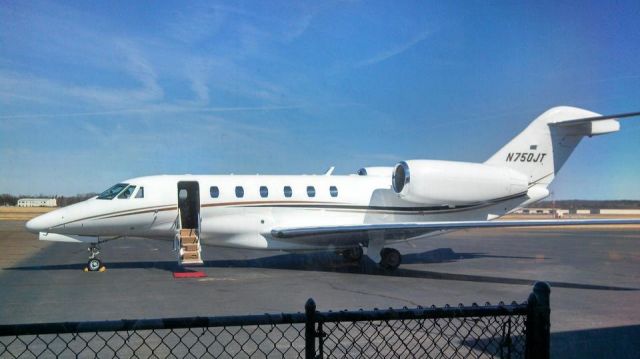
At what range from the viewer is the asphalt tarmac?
31.5ft

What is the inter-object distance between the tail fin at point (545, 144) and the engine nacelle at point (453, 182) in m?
0.56

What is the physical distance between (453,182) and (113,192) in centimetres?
1012

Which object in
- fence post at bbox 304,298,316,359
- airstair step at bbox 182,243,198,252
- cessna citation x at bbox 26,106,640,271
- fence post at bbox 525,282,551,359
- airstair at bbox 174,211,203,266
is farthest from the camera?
cessna citation x at bbox 26,106,640,271

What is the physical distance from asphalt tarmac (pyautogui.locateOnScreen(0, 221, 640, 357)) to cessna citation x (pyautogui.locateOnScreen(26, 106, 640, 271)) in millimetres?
961

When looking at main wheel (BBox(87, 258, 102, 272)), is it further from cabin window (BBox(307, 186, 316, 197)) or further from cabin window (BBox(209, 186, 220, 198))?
cabin window (BBox(307, 186, 316, 197))

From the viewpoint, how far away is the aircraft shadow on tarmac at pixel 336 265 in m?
14.9

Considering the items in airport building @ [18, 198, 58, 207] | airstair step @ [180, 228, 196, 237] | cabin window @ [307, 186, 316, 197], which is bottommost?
airstair step @ [180, 228, 196, 237]

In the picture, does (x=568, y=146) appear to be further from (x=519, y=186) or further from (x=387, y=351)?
(x=387, y=351)

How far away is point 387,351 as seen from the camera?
735cm

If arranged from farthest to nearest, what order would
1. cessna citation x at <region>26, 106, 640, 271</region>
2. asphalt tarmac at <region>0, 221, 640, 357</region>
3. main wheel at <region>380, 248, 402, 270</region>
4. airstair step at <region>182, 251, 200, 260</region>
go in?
main wheel at <region>380, 248, 402, 270</region> → cessna citation x at <region>26, 106, 640, 271</region> → airstair step at <region>182, 251, 200, 260</region> → asphalt tarmac at <region>0, 221, 640, 357</region>

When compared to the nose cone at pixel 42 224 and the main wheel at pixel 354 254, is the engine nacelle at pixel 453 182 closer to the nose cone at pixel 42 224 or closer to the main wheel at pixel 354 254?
the main wheel at pixel 354 254

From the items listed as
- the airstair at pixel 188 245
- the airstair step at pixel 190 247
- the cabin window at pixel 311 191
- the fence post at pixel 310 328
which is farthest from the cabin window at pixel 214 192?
the fence post at pixel 310 328

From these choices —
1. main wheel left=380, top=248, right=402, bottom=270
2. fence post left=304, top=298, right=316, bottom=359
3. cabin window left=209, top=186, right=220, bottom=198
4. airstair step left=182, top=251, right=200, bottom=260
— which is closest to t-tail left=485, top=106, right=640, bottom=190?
main wheel left=380, top=248, right=402, bottom=270

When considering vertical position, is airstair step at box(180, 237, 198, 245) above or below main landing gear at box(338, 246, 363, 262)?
above
